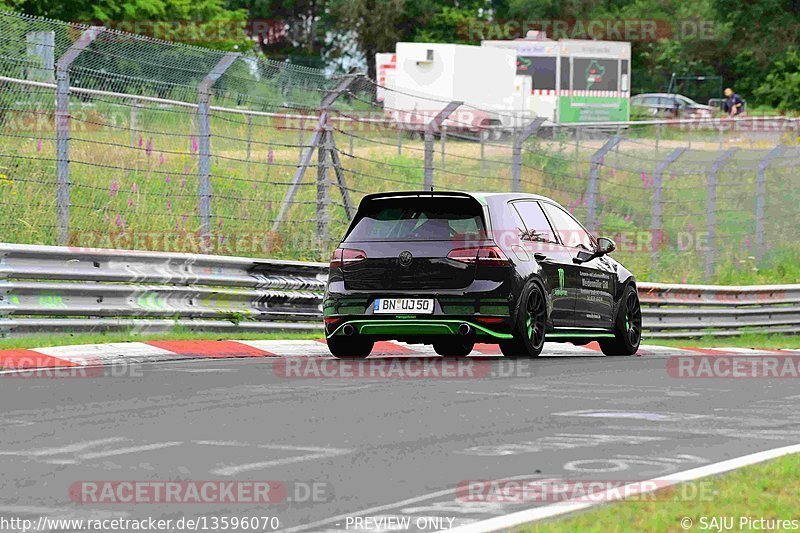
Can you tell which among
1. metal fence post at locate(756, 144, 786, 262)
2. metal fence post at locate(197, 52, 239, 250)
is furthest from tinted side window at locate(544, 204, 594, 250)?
metal fence post at locate(756, 144, 786, 262)

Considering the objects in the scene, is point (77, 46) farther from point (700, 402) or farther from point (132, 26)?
point (132, 26)

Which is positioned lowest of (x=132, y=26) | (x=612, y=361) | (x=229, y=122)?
(x=612, y=361)

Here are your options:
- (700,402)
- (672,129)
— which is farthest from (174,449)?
(672,129)

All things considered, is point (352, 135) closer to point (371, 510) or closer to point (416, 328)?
point (416, 328)

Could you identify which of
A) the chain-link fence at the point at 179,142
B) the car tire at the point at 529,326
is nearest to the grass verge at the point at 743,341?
the chain-link fence at the point at 179,142

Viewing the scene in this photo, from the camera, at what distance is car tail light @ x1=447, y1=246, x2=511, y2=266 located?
14.1 meters

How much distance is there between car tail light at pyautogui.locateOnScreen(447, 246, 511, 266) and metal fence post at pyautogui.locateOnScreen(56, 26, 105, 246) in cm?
385

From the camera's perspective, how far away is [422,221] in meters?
14.4

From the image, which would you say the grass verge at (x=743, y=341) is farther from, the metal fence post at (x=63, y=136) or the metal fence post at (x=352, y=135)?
the metal fence post at (x=63, y=136)

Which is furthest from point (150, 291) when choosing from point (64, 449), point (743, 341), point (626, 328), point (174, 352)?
point (743, 341)

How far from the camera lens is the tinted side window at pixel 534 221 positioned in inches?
594

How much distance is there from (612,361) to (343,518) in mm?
8998

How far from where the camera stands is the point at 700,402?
11.2 metres

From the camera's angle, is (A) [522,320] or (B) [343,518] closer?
(B) [343,518]
